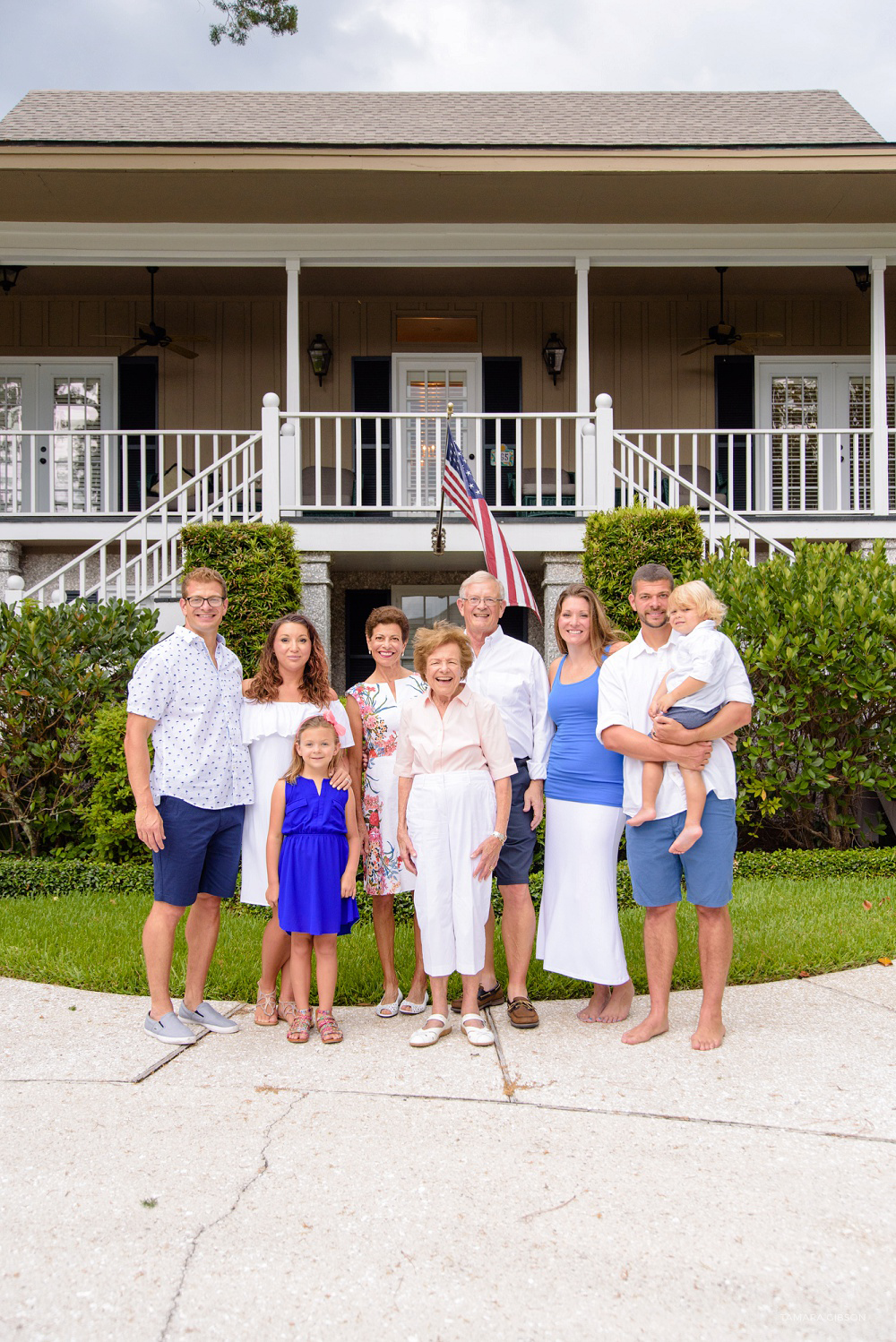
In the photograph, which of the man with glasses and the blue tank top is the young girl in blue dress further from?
the blue tank top

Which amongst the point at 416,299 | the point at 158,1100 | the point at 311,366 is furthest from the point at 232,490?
the point at 158,1100

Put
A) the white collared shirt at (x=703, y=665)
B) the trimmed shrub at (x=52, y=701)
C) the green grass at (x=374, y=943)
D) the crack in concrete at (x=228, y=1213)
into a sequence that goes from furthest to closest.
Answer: the trimmed shrub at (x=52, y=701) → the green grass at (x=374, y=943) → the white collared shirt at (x=703, y=665) → the crack in concrete at (x=228, y=1213)

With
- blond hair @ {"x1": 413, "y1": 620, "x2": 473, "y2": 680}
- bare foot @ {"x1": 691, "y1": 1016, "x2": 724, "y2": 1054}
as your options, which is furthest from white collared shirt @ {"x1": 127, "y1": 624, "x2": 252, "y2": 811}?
bare foot @ {"x1": 691, "y1": 1016, "x2": 724, "y2": 1054}

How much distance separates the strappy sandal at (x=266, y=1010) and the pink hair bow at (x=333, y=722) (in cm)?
105

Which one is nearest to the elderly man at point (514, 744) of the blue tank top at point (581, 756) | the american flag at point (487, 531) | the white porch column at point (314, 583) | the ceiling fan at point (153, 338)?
the blue tank top at point (581, 756)

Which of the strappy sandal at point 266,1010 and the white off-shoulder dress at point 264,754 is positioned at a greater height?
the white off-shoulder dress at point 264,754

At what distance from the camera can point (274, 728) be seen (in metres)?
3.96

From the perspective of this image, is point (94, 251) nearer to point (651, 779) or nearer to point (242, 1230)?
point (651, 779)

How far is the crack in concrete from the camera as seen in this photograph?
211cm

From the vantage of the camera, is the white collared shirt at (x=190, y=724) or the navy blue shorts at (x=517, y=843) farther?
the navy blue shorts at (x=517, y=843)

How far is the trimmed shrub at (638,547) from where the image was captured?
7.70 meters

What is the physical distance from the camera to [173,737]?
3750 mm

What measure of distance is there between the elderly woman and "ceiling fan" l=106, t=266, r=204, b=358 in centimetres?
852

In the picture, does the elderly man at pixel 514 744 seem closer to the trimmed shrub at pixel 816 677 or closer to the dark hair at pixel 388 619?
the dark hair at pixel 388 619
